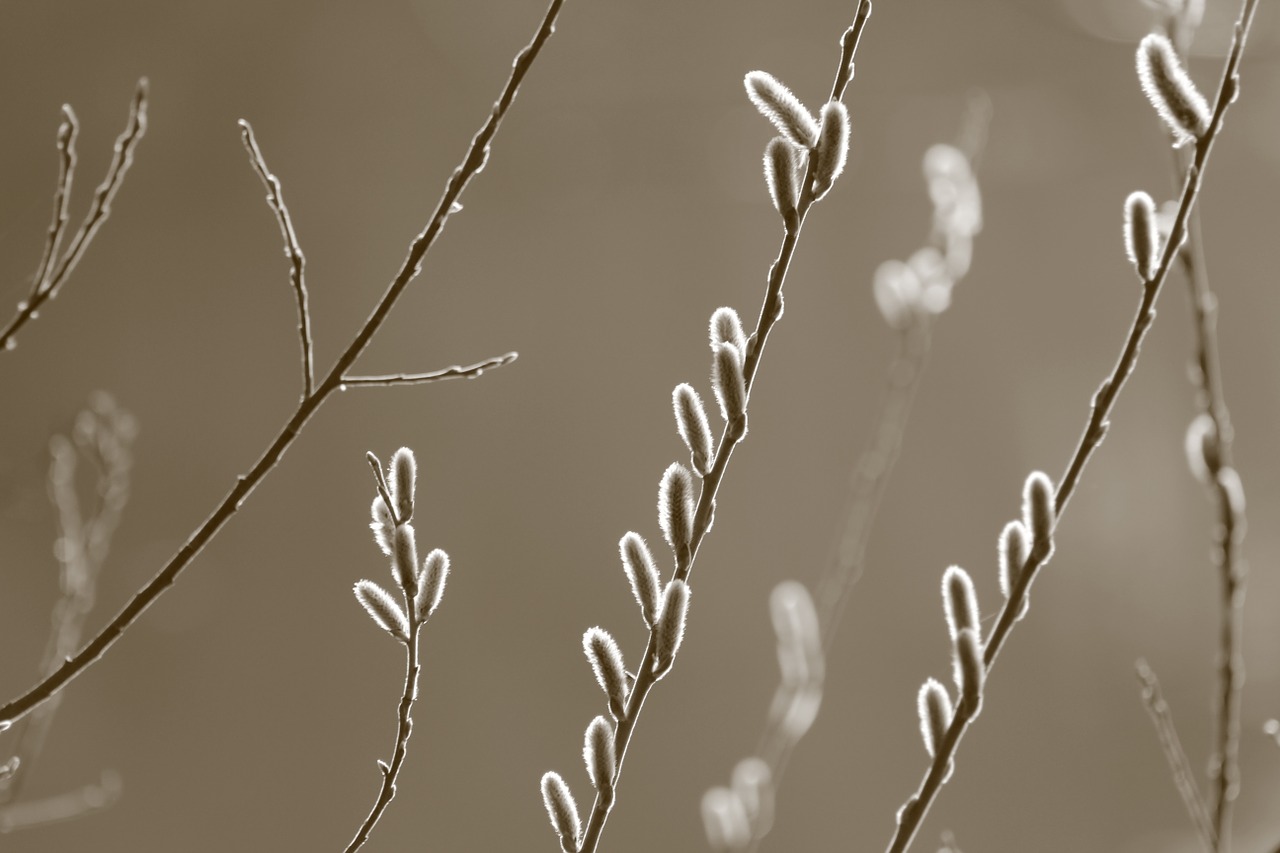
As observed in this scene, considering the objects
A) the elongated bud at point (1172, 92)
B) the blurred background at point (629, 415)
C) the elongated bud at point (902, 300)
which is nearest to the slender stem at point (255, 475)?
the elongated bud at point (1172, 92)

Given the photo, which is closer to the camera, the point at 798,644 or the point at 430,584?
the point at 430,584

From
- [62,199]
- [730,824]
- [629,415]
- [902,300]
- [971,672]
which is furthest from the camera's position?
[629,415]

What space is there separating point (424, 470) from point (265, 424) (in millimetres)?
309

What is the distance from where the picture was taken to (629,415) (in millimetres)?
2332

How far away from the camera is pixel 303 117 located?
216 cm

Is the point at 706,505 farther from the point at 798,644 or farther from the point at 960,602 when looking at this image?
the point at 798,644

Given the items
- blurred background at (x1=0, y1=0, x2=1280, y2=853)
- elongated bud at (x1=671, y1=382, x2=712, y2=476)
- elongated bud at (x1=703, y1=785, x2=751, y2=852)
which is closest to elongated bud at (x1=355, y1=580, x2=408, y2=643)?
elongated bud at (x1=671, y1=382, x2=712, y2=476)

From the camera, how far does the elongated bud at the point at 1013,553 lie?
302 millimetres

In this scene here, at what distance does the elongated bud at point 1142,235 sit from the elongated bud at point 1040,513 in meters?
0.06

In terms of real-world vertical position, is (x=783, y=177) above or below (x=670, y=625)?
above

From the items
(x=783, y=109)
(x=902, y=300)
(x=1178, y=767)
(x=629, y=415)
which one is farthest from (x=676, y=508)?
(x=629, y=415)

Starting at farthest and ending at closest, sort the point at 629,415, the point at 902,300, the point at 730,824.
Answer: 1. the point at 629,415
2. the point at 902,300
3. the point at 730,824

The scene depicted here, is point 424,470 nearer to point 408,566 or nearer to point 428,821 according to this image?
point 428,821

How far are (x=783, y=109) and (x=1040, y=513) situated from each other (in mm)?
129
